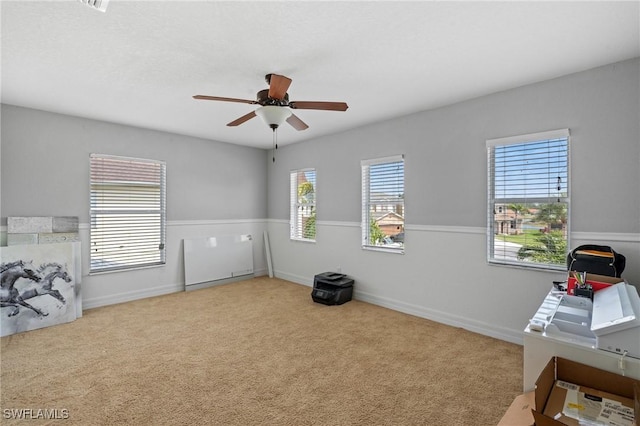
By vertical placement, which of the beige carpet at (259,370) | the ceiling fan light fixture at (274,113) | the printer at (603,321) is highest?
the ceiling fan light fixture at (274,113)

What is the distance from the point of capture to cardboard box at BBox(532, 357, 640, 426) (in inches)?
51.9

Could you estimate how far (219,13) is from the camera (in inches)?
76.5

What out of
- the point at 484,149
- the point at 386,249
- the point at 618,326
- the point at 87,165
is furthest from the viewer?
the point at 386,249

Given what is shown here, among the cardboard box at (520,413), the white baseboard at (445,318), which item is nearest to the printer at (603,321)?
the cardboard box at (520,413)

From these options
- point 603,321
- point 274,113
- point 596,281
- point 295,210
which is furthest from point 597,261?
point 295,210

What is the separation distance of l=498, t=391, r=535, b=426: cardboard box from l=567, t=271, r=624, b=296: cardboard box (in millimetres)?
1039

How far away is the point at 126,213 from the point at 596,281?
209 inches

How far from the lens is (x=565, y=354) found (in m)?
1.53

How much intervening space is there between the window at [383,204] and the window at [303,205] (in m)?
1.12

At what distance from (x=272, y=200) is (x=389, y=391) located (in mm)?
4400

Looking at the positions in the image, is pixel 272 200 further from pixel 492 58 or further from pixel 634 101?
pixel 634 101

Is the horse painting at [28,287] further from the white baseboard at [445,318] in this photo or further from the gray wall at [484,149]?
the white baseboard at [445,318]

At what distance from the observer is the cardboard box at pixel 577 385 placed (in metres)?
1.32

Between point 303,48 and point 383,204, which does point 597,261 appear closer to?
point 383,204
